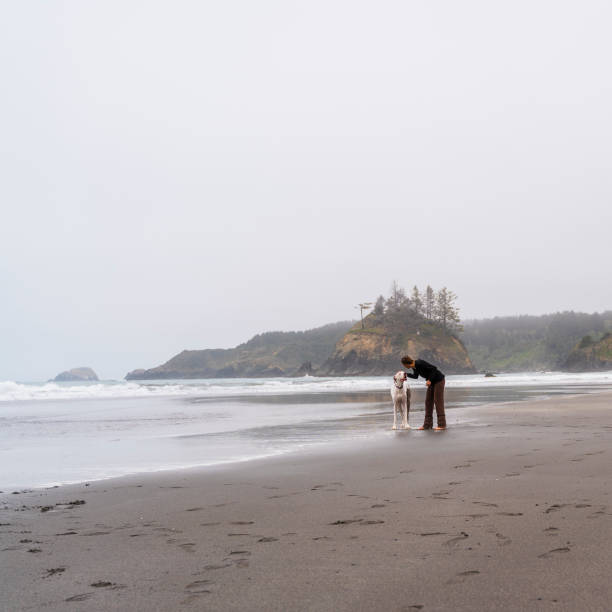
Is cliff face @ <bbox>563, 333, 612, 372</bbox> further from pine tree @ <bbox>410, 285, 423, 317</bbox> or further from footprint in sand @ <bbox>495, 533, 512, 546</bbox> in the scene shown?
footprint in sand @ <bbox>495, 533, 512, 546</bbox>

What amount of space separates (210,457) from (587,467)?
548 centimetres

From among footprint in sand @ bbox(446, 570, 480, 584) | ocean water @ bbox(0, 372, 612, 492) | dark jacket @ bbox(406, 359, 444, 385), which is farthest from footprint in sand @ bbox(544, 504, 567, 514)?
dark jacket @ bbox(406, 359, 444, 385)

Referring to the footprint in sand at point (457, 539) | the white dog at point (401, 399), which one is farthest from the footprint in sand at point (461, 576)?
the white dog at point (401, 399)

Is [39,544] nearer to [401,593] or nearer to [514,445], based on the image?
[401,593]

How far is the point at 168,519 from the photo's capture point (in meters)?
5.40

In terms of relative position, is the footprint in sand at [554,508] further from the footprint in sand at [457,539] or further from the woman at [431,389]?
the woman at [431,389]

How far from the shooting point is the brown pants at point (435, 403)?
1330 cm

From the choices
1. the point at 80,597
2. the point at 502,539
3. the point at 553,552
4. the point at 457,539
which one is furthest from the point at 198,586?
the point at 553,552

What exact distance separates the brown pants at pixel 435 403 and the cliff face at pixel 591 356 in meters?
119

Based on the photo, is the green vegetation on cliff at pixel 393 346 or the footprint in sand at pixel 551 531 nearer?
the footprint in sand at pixel 551 531

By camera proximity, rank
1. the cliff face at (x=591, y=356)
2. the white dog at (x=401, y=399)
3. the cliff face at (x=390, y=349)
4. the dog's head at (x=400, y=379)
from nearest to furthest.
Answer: the dog's head at (x=400, y=379), the white dog at (x=401, y=399), the cliff face at (x=591, y=356), the cliff face at (x=390, y=349)

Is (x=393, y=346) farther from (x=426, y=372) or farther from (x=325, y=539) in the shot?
(x=325, y=539)

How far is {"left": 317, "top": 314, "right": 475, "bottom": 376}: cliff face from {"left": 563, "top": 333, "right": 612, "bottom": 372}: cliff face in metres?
21.0

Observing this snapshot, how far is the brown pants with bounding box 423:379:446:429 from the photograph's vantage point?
13.3 meters
